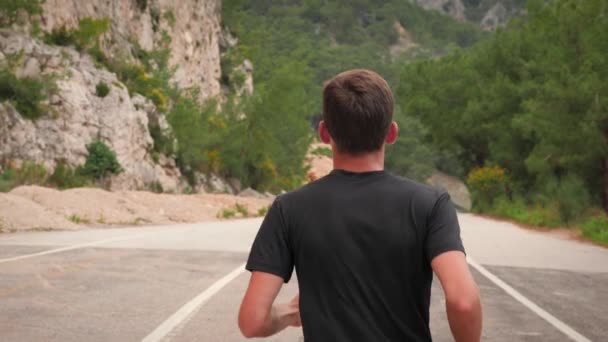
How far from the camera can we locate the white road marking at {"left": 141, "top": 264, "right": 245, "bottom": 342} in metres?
7.44

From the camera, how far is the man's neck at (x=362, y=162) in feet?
9.17

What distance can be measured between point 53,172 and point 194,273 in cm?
2374

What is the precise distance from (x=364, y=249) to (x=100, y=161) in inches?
1380

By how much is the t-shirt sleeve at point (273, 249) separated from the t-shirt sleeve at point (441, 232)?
49cm

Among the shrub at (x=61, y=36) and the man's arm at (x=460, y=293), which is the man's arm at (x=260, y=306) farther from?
the shrub at (x=61, y=36)

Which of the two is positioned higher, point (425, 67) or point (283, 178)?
point (425, 67)

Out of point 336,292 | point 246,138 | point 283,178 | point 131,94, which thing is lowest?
point 283,178

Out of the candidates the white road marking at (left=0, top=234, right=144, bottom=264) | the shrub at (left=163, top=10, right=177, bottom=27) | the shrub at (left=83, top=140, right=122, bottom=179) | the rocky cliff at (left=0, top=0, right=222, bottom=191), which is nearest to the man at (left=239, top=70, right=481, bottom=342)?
the white road marking at (left=0, top=234, right=144, bottom=264)

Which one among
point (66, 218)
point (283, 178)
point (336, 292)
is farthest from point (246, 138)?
point (336, 292)

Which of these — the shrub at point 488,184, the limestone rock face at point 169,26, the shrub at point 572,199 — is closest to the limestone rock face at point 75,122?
the limestone rock face at point 169,26

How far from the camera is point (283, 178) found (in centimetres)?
6875

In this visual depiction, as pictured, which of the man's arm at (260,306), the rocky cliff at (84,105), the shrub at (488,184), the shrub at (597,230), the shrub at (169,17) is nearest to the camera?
the man's arm at (260,306)

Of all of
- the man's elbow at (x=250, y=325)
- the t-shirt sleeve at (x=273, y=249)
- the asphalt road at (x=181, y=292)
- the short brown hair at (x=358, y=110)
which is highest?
the short brown hair at (x=358, y=110)

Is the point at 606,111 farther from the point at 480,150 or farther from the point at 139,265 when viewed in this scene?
the point at 480,150
